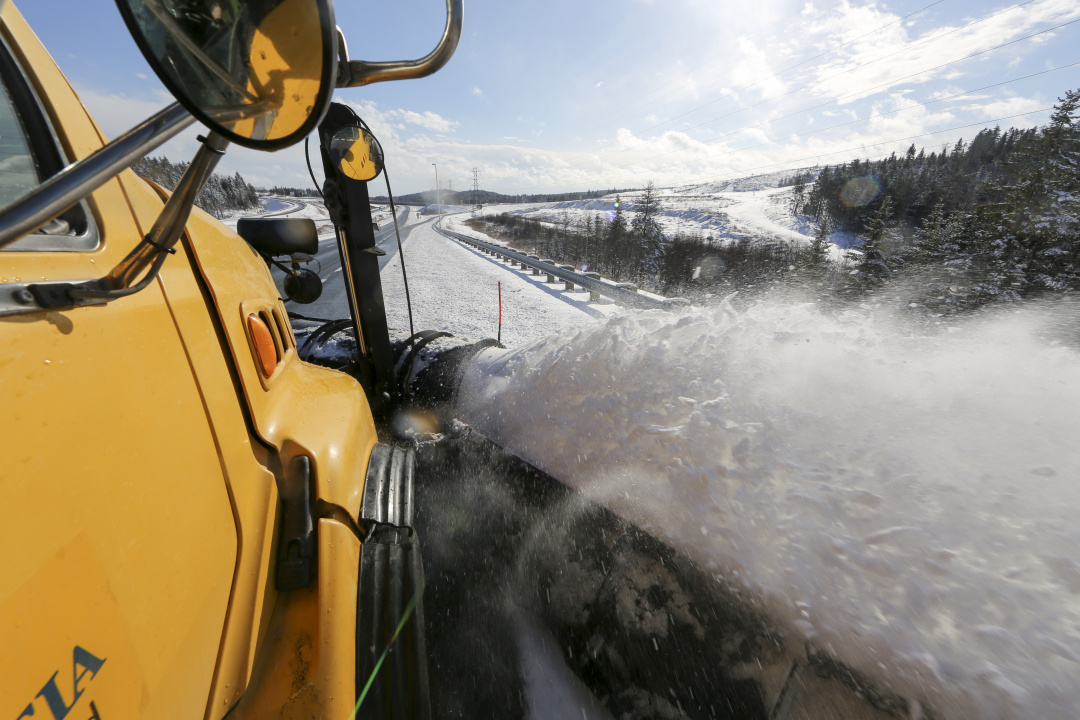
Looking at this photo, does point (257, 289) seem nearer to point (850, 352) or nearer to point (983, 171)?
point (850, 352)

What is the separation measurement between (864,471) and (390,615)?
203 cm

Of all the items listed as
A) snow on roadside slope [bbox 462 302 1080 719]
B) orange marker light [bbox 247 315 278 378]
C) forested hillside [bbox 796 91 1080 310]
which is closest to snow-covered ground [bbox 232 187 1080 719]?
snow on roadside slope [bbox 462 302 1080 719]

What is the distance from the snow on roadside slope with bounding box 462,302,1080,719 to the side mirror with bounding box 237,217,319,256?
6.14ft

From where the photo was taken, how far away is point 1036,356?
93.0 inches

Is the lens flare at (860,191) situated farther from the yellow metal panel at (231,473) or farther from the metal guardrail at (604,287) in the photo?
the yellow metal panel at (231,473)

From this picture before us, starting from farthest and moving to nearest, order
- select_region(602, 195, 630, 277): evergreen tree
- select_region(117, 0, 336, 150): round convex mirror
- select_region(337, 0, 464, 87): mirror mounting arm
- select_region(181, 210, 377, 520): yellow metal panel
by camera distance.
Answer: select_region(602, 195, 630, 277): evergreen tree → select_region(181, 210, 377, 520): yellow metal panel → select_region(337, 0, 464, 87): mirror mounting arm → select_region(117, 0, 336, 150): round convex mirror

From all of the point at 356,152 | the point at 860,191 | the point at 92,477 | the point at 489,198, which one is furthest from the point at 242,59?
the point at 489,198

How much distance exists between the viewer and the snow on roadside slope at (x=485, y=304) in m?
7.93

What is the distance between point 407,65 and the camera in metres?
0.96

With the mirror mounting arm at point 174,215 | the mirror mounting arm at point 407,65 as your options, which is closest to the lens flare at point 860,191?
the mirror mounting arm at point 407,65

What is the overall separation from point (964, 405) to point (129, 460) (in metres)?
3.12

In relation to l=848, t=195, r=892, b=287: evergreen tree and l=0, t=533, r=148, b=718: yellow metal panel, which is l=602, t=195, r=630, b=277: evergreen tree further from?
l=0, t=533, r=148, b=718: yellow metal panel

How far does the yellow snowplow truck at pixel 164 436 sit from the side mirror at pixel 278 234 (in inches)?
59.5

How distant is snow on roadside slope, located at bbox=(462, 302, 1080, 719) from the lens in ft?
4.73
